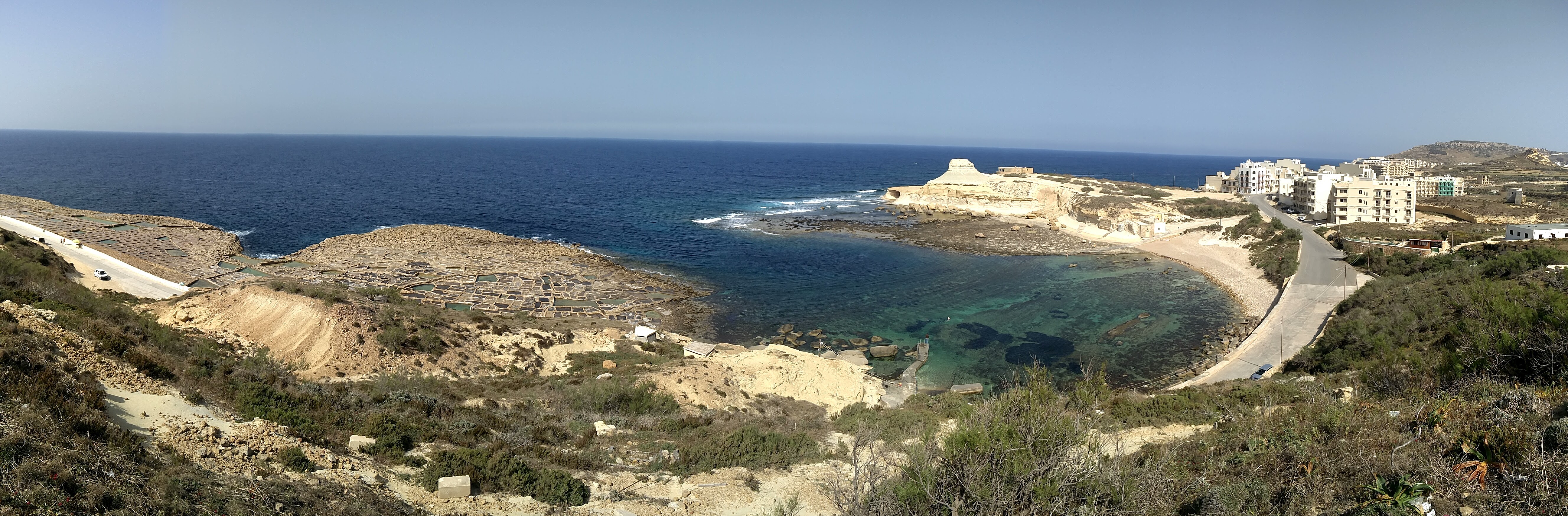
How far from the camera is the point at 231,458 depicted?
8969 mm

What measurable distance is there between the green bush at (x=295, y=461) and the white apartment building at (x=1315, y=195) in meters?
64.9

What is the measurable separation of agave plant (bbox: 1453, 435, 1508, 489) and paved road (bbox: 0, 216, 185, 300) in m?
32.6

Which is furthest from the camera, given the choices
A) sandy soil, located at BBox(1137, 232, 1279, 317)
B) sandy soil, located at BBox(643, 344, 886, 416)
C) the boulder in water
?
sandy soil, located at BBox(1137, 232, 1279, 317)

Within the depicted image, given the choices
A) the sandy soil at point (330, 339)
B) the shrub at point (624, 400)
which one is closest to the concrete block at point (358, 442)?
the shrub at point (624, 400)

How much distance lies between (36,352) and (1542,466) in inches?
764

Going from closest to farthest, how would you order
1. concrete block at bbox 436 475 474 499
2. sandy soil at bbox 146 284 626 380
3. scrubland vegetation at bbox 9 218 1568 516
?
scrubland vegetation at bbox 9 218 1568 516, concrete block at bbox 436 475 474 499, sandy soil at bbox 146 284 626 380

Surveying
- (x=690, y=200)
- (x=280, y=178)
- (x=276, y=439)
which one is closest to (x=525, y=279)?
(x=276, y=439)

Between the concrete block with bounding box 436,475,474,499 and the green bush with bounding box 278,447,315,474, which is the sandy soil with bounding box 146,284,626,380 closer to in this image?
the green bush with bounding box 278,447,315,474

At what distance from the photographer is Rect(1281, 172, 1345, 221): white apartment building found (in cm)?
5541

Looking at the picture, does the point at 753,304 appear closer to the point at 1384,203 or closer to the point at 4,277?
the point at 4,277

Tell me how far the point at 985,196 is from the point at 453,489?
6461 centimetres

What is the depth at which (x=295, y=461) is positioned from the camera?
9180 millimetres

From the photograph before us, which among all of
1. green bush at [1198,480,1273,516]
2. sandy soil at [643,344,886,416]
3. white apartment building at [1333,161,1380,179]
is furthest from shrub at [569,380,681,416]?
white apartment building at [1333,161,1380,179]

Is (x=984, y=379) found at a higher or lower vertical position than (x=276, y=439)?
lower
